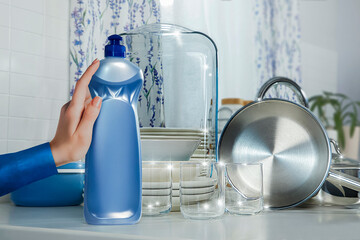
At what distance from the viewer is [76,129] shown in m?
0.60

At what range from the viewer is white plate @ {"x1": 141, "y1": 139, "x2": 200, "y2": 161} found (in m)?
0.76

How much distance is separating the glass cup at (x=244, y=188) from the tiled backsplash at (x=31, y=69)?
0.59 m

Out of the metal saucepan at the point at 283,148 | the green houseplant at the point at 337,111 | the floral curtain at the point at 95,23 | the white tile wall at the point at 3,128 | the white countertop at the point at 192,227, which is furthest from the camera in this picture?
the green houseplant at the point at 337,111

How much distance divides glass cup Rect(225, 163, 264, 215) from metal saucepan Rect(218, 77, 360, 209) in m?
0.08

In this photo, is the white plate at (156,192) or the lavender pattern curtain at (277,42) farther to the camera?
the lavender pattern curtain at (277,42)

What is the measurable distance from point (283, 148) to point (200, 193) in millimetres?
226

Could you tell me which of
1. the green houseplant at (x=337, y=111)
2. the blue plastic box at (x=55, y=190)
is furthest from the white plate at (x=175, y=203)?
the green houseplant at (x=337, y=111)

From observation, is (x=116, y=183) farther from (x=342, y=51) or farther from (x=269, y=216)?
(x=342, y=51)

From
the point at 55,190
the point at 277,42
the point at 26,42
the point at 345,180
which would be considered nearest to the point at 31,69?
the point at 26,42

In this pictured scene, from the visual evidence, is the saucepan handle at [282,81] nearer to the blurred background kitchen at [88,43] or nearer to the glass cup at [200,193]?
the glass cup at [200,193]

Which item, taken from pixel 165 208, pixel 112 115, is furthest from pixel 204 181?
pixel 112 115

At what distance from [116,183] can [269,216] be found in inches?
11.6

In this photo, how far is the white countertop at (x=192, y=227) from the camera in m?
0.55

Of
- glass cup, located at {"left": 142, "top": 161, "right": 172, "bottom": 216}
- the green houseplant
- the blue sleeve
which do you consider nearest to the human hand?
the blue sleeve
